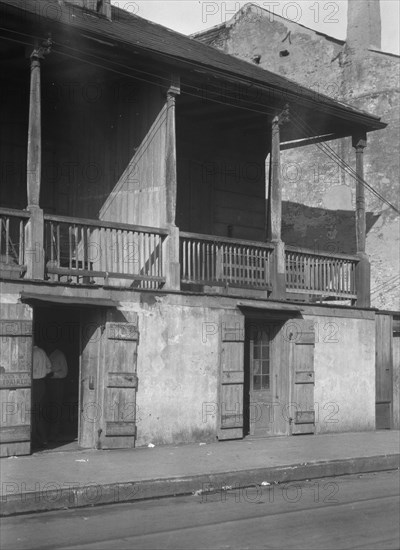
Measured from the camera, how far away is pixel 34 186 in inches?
553

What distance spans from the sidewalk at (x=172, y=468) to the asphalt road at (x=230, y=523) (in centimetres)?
25

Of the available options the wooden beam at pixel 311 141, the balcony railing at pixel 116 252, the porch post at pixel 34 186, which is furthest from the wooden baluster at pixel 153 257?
the wooden beam at pixel 311 141

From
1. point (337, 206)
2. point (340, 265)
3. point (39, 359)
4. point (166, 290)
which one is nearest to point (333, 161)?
point (337, 206)

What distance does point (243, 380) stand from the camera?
16.6 metres

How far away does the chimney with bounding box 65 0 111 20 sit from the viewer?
18.3 metres

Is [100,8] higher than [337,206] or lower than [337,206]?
higher

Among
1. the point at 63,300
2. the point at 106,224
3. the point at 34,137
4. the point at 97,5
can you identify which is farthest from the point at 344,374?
the point at 97,5

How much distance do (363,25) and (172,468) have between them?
726 inches

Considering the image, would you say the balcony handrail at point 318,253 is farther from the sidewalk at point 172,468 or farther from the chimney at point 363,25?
the chimney at point 363,25

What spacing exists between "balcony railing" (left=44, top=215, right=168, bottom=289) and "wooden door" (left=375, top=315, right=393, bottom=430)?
5517mm

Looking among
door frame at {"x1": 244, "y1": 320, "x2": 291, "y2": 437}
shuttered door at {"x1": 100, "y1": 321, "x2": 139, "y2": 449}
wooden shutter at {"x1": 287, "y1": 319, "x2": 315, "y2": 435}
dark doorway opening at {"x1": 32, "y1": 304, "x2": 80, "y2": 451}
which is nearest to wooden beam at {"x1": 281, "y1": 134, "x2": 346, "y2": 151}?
wooden shutter at {"x1": 287, "y1": 319, "x2": 315, "y2": 435}

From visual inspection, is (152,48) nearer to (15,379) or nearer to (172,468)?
(15,379)

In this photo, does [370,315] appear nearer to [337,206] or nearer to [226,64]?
[226,64]

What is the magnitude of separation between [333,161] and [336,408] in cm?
1022
